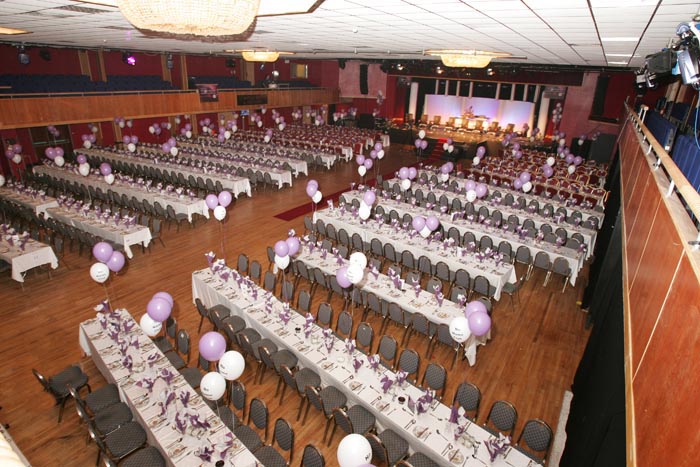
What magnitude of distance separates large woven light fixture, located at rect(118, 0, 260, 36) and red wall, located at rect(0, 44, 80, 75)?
20.3 metres

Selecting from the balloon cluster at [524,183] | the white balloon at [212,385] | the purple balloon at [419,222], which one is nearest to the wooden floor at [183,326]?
the white balloon at [212,385]

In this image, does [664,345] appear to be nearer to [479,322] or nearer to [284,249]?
[479,322]

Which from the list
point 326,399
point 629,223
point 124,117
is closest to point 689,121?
point 629,223

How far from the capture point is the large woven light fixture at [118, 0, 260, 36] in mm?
2529

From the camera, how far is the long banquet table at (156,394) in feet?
16.1

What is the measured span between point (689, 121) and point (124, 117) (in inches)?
824

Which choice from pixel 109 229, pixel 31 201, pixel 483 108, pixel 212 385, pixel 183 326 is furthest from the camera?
pixel 483 108

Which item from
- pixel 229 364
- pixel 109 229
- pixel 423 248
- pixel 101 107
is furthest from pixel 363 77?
pixel 229 364

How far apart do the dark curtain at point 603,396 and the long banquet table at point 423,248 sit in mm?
2124

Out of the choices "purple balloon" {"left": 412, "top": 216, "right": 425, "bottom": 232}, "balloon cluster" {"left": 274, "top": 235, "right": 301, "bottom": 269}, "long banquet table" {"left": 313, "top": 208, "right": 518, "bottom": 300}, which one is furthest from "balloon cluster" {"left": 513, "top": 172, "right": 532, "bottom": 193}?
"balloon cluster" {"left": 274, "top": 235, "right": 301, "bottom": 269}

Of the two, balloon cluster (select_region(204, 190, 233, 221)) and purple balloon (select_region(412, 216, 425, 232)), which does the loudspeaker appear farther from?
purple balloon (select_region(412, 216, 425, 232))

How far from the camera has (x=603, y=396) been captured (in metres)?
4.66

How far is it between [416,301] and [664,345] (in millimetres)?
5532

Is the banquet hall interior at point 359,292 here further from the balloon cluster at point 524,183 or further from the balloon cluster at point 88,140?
the balloon cluster at point 88,140
